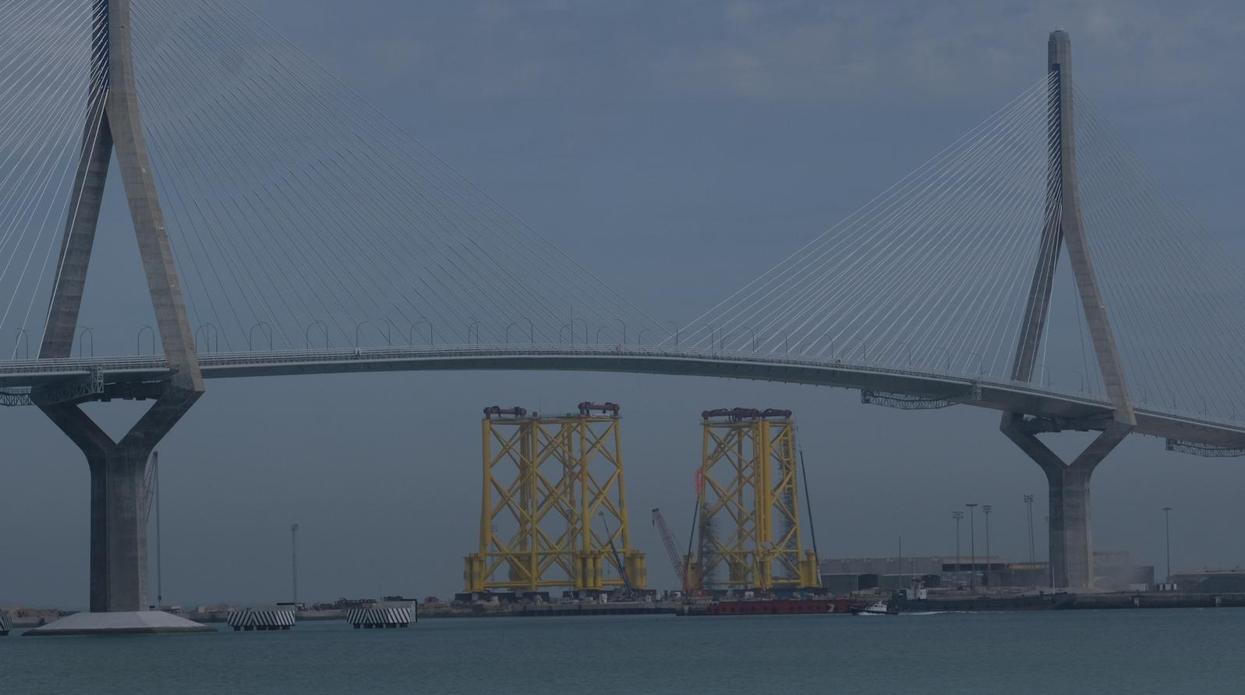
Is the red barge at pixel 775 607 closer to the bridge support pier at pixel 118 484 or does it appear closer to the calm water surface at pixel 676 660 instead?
the calm water surface at pixel 676 660

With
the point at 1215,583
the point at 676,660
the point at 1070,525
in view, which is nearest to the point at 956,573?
the point at 1215,583

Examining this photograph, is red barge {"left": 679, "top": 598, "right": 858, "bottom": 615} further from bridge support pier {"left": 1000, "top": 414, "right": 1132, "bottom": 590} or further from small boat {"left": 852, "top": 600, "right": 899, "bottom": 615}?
bridge support pier {"left": 1000, "top": 414, "right": 1132, "bottom": 590}

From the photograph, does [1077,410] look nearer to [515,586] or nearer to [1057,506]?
[1057,506]

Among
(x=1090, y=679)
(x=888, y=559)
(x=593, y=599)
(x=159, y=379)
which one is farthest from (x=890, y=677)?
(x=888, y=559)

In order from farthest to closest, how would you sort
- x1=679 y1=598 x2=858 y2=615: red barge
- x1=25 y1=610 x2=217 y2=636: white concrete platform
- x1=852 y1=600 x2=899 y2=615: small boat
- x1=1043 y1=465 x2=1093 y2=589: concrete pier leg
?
x1=852 y1=600 x2=899 y2=615: small boat → x1=679 y1=598 x2=858 y2=615: red barge → x1=1043 y1=465 x2=1093 y2=589: concrete pier leg → x1=25 y1=610 x2=217 y2=636: white concrete platform

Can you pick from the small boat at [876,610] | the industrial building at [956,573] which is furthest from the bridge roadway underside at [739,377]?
the industrial building at [956,573]

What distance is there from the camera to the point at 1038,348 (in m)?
56.0

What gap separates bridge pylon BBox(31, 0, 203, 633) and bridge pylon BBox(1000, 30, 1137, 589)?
21883 millimetres

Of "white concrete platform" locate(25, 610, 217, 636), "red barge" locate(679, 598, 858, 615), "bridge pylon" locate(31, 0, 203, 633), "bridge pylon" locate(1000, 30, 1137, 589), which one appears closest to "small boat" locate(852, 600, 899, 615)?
"red barge" locate(679, 598, 858, 615)

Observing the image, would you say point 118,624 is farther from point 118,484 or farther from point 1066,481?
point 1066,481

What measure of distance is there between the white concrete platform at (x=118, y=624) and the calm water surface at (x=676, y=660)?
33 cm

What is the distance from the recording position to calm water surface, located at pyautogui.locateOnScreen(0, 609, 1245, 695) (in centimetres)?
3716

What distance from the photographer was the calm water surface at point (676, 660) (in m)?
37.2

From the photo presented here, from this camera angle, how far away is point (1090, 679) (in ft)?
123
